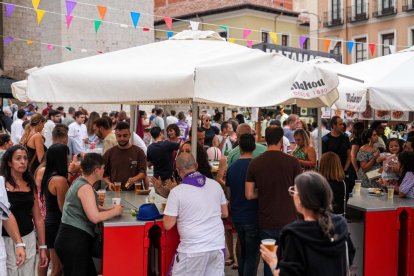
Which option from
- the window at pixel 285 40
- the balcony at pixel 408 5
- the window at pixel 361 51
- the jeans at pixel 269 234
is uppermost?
the balcony at pixel 408 5

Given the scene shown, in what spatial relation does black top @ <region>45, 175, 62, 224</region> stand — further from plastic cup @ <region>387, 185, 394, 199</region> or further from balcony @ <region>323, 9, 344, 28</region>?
balcony @ <region>323, 9, 344, 28</region>

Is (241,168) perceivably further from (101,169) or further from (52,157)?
(52,157)

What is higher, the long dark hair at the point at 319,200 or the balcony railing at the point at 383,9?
the balcony railing at the point at 383,9

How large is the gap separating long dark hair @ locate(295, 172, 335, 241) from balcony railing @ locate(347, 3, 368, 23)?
122 ft

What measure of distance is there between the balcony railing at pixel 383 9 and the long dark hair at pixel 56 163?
3420cm

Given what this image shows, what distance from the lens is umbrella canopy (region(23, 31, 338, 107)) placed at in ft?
14.7

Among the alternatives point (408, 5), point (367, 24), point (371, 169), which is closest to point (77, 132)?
point (371, 169)

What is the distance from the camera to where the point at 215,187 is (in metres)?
4.84

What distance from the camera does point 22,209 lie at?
4531 mm

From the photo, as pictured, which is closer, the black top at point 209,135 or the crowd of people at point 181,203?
the crowd of people at point 181,203

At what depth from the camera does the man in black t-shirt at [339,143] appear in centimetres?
864

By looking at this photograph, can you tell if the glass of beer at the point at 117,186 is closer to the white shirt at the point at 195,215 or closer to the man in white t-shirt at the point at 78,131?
the white shirt at the point at 195,215

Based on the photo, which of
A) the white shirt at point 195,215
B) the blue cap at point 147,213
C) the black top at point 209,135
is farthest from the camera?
the black top at point 209,135

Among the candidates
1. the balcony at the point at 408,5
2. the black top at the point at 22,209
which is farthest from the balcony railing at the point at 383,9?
the black top at the point at 22,209
